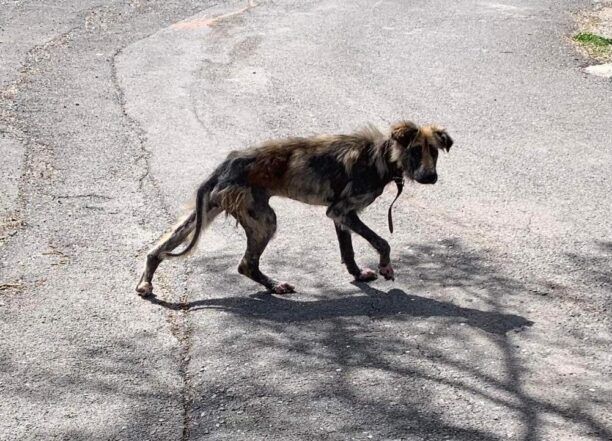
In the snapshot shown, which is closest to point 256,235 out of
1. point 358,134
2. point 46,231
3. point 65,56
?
point 358,134

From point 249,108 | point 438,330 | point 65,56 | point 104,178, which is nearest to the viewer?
point 438,330

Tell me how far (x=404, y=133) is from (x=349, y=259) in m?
1.04

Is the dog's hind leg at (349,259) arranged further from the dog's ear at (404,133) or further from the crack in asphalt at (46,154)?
the crack in asphalt at (46,154)

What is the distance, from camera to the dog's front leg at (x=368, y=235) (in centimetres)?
756

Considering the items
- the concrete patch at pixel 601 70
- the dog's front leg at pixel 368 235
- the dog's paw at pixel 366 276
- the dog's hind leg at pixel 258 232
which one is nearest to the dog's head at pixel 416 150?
the dog's front leg at pixel 368 235

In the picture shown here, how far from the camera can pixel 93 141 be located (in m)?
11.2

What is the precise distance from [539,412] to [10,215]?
523cm

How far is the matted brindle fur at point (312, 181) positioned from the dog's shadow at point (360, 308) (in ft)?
0.53

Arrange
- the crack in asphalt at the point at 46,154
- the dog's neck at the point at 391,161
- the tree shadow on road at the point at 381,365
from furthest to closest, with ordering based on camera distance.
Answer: the dog's neck at the point at 391,161
the crack in asphalt at the point at 46,154
the tree shadow on road at the point at 381,365

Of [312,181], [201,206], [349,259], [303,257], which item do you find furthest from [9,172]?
[349,259]

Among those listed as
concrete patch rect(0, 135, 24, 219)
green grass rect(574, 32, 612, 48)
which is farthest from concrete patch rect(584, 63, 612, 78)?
concrete patch rect(0, 135, 24, 219)

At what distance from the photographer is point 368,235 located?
7.57 metres

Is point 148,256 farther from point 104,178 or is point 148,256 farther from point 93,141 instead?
point 93,141

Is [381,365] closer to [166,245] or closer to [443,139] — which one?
[443,139]
